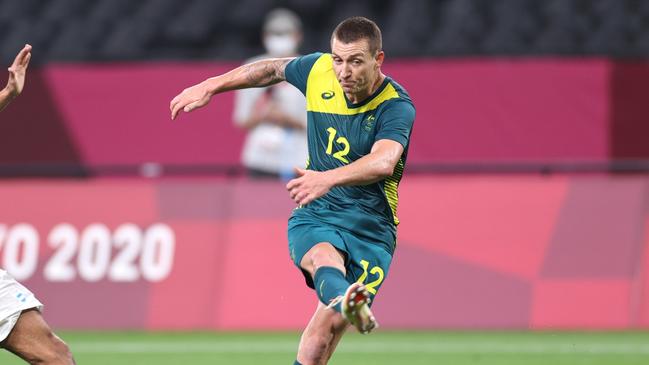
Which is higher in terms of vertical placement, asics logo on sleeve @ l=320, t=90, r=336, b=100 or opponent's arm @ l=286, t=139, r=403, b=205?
asics logo on sleeve @ l=320, t=90, r=336, b=100

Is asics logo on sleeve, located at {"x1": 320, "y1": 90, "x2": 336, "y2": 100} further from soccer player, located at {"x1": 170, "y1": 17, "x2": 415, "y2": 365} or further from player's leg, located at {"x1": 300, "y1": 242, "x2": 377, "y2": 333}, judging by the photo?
player's leg, located at {"x1": 300, "y1": 242, "x2": 377, "y2": 333}

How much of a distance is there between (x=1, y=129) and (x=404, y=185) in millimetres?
4503

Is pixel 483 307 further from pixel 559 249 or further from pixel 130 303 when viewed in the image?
pixel 130 303

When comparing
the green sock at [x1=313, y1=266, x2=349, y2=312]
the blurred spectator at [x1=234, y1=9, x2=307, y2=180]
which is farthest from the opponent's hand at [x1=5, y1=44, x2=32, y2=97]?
the blurred spectator at [x1=234, y1=9, x2=307, y2=180]

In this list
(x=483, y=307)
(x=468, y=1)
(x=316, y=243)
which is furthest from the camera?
(x=468, y=1)

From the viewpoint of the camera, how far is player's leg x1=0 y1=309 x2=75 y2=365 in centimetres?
749

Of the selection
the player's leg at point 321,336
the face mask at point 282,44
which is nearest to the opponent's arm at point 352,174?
the player's leg at point 321,336

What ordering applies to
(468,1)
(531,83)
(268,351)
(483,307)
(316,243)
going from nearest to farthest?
(316,243) → (268,351) → (483,307) → (531,83) → (468,1)

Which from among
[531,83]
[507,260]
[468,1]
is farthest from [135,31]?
[507,260]

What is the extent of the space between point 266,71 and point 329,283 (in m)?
1.59

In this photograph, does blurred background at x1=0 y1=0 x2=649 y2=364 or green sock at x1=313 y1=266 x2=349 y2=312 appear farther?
blurred background at x1=0 y1=0 x2=649 y2=364

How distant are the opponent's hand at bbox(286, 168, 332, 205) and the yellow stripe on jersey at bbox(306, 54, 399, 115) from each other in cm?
95

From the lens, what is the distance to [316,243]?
307 inches

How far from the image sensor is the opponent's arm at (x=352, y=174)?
22.8 feet
